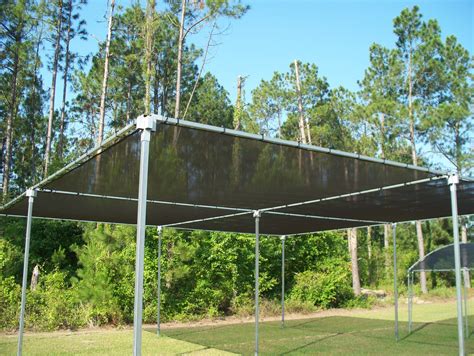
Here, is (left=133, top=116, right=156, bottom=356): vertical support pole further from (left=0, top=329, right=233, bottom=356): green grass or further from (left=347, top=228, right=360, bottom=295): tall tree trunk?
(left=347, top=228, right=360, bottom=295): tall tree trunk

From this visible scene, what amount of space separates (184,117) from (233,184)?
516 inches

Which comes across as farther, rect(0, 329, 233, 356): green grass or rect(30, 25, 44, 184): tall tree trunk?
rect(30, 25, 44, 184): tall tree trunk

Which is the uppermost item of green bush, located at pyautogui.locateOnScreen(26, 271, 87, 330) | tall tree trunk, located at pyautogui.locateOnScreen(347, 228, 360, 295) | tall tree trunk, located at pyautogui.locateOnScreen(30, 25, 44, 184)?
tall tree trunk, located at pyautogui.locateOnScreen(30, 25, 44, 184)

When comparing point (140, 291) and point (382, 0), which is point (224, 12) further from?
point (140, 291)

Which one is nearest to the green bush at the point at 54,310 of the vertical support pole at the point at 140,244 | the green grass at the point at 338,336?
the green grass at the point at 338,336

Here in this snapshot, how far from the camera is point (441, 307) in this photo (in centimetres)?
1583

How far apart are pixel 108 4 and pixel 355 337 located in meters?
11.3

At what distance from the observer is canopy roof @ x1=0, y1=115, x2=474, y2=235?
3.95 meters

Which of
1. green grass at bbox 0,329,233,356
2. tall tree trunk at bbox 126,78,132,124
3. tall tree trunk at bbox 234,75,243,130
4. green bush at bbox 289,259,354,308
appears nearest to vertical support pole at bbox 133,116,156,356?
green grass at bbox 0,329,233,356

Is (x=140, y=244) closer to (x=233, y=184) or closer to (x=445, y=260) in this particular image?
(x=233, y=184)

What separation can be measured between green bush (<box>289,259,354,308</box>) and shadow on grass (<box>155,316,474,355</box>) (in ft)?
8.16

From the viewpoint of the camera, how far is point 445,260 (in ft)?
28.8

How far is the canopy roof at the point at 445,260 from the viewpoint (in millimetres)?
8586

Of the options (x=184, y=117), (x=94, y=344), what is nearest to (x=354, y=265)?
(x=184, y=117)
